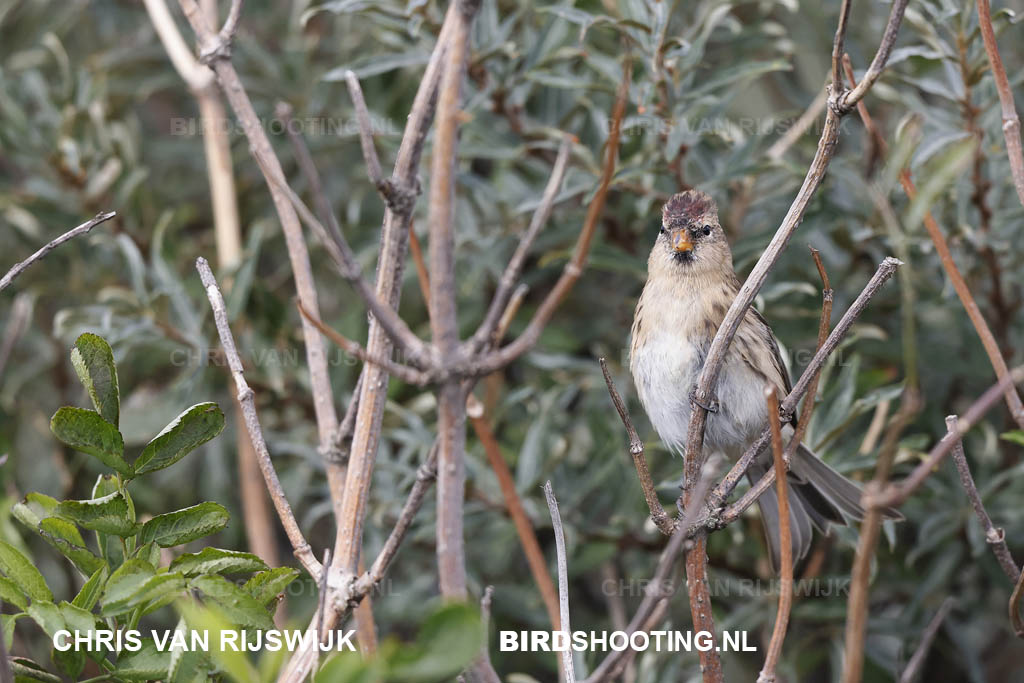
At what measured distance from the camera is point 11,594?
4.34 ft

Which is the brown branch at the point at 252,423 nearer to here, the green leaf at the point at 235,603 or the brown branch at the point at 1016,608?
the green leaf at the point at 235,603

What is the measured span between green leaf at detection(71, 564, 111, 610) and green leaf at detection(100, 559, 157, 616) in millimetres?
51

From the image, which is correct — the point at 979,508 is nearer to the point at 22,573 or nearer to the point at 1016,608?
the point at 1016,608

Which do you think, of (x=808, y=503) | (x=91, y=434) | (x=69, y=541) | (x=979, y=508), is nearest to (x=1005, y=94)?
(x=979, y=508)

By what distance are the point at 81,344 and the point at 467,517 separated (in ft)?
4.78

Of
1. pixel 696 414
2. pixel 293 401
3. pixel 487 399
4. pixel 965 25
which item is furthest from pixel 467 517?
pixel 965 25

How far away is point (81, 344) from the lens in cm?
136

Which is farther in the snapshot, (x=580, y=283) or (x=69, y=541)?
(x=580, y=283)

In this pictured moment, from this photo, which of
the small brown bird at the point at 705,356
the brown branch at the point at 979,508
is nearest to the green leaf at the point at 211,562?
the brown branch at the point at 979,508

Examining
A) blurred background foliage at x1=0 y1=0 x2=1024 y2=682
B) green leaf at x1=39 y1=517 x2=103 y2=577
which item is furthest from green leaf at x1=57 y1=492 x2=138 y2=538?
blurred background foliage at x1=0 y1=0 x2=1024 y2=682

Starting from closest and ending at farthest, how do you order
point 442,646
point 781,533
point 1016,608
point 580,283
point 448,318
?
point 442,646 < point 448,318 < point 781,533 < point 1016,608 < point 580,283

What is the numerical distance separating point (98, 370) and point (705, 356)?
1423 millimetres

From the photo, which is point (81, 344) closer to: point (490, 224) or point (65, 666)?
point (65, 666)

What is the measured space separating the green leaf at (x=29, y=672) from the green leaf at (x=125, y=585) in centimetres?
16
